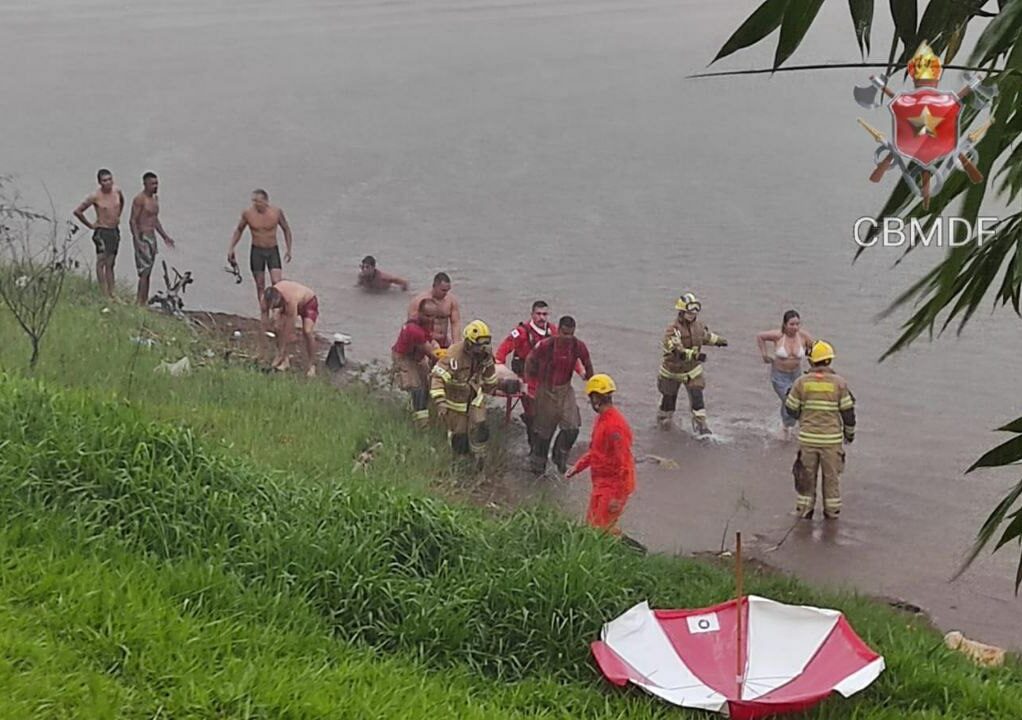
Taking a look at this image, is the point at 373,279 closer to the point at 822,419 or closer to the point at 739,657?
the point at 822,419

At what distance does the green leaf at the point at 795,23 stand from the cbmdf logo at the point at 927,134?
46 cm

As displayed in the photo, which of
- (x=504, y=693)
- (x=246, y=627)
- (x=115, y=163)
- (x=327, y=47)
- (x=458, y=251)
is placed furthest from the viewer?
(x=327, y=47)

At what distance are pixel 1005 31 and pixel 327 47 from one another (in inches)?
1120

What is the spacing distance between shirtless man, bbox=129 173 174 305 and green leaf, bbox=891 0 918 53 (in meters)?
10.4

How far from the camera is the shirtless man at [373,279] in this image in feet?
48.7

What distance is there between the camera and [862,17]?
2586 millimetres

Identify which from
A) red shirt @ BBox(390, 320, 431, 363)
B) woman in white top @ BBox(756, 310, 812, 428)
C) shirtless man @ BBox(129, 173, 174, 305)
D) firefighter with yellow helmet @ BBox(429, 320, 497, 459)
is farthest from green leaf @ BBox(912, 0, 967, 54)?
shirtless man @ BBox(129, 173, 174, 305)

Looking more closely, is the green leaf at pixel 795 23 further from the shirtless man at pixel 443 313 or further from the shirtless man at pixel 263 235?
the shirtless man at pixel 263 235

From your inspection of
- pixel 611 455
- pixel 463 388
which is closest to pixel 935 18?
pixel 611 455

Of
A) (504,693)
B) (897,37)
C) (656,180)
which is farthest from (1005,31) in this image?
(656,180)

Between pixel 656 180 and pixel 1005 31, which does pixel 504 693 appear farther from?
pixel 656 180

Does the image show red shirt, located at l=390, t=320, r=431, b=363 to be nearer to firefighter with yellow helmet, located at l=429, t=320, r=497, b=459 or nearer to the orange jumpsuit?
firefighter with yellow helmet, located at l=429, t=320, r=497, b=459

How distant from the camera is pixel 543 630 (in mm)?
4938

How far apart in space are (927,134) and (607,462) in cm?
424
